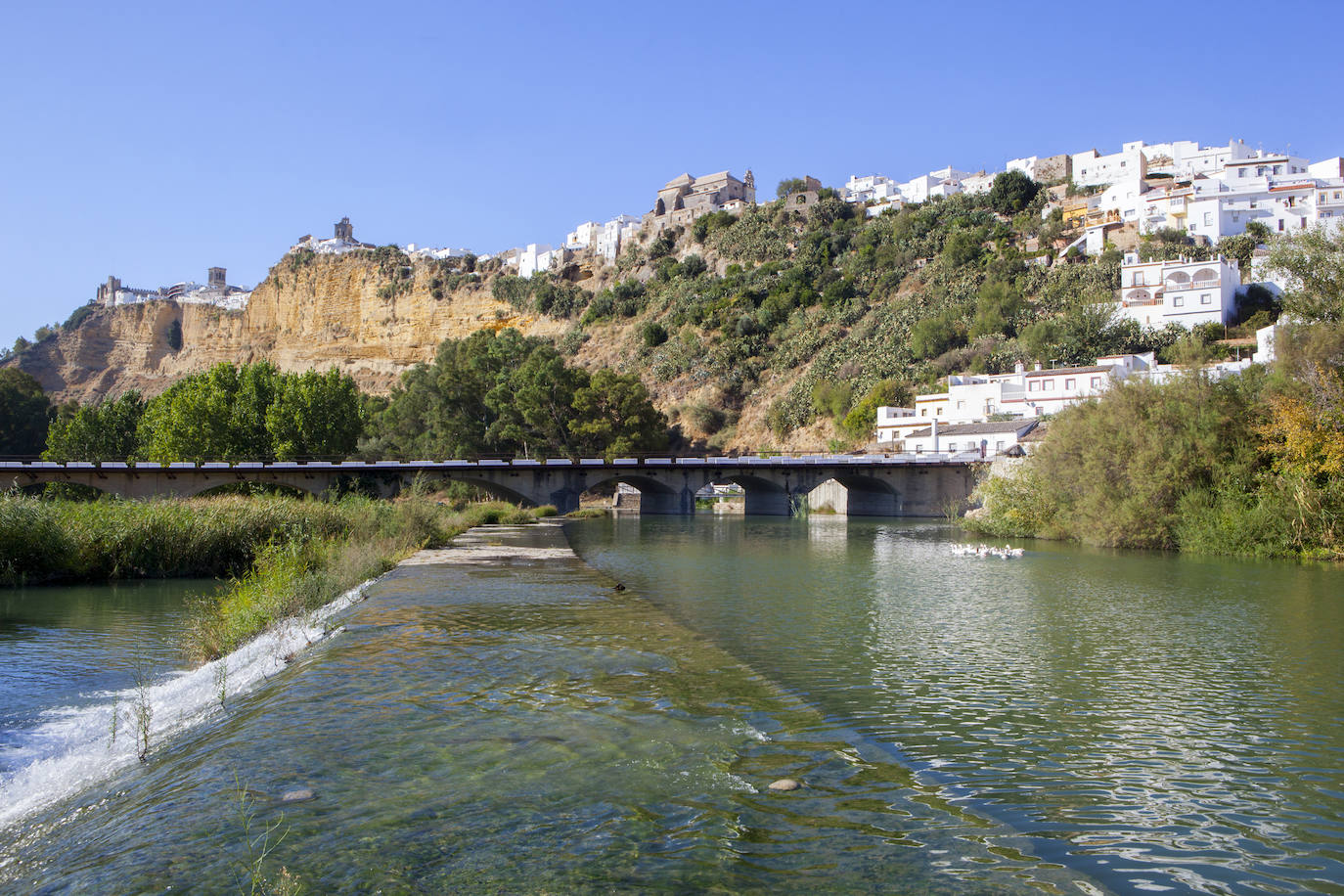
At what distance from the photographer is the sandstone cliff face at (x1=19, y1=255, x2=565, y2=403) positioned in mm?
119312

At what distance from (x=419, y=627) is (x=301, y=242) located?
169 m

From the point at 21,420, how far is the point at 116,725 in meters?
96.6

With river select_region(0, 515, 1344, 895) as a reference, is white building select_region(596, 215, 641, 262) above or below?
above

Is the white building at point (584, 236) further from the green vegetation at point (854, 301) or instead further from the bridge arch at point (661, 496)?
the bridge arch at point (661, 496)

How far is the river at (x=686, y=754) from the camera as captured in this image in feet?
18.1

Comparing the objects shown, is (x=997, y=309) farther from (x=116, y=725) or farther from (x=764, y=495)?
(x=116, y=725)

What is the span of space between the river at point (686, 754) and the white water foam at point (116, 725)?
0.17 feet

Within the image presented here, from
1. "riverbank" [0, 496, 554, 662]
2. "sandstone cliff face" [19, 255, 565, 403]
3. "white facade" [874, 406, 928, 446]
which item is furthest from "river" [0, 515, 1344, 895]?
"sandstone cliff face" [19, 255, 565, 403]

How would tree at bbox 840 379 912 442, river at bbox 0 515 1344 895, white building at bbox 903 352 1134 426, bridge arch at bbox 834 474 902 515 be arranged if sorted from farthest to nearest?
1. tree at bbox 840 379 912 442
2. bridge arch at bbox 834 474 902 515
3. white building at bbox 903 352 1134 426
4. river at bbox 0 515 1344 895

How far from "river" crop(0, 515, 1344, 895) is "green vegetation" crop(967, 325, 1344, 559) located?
10.6 meters

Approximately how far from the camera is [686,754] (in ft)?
24.9

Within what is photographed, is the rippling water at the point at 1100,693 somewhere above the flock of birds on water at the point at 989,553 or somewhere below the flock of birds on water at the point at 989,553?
below

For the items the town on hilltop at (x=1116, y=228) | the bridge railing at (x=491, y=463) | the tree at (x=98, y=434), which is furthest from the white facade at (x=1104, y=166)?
the tree at (x=98, y=434)

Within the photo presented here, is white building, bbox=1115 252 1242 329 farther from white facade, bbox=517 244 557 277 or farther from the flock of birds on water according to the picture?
white facade, bbox=517 244 557 277
